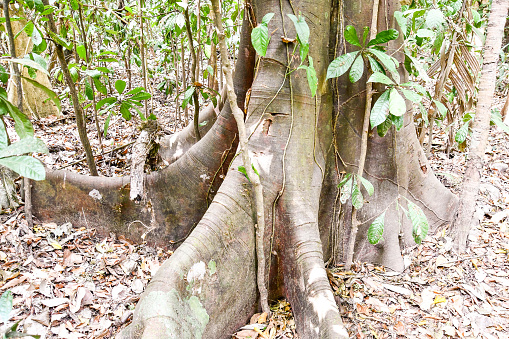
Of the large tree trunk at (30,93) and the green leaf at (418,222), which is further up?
the large tree trunk at (30,93)

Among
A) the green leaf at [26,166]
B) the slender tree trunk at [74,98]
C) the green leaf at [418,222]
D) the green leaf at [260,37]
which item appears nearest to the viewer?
the green leaf at [26,166]

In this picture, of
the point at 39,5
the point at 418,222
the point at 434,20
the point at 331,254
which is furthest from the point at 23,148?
the point at 434,20

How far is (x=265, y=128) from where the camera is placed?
6.56 ft

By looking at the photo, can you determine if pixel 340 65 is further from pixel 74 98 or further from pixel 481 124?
pixel 74 98

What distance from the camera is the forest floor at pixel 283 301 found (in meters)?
1.86

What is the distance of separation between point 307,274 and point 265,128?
0.85 metres

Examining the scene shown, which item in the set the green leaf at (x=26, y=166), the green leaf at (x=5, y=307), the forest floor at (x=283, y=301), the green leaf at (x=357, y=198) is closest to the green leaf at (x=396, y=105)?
the green leaf at (x=357, y=198)

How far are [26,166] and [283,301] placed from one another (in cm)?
159

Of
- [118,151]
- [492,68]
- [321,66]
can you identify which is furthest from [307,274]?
[118,151]

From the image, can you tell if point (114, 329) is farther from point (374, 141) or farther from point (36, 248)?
point (374, 141)

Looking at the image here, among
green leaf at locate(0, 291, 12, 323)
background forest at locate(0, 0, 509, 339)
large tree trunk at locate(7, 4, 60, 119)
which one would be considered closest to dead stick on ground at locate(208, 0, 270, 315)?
background forest at locate(0, 0, 509, 339)

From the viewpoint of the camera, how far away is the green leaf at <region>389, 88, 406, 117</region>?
5.44 feet

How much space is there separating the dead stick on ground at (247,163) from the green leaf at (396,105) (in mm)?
741

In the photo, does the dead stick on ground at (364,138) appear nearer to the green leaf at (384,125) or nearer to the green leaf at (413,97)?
the green leaf at (384,125)
